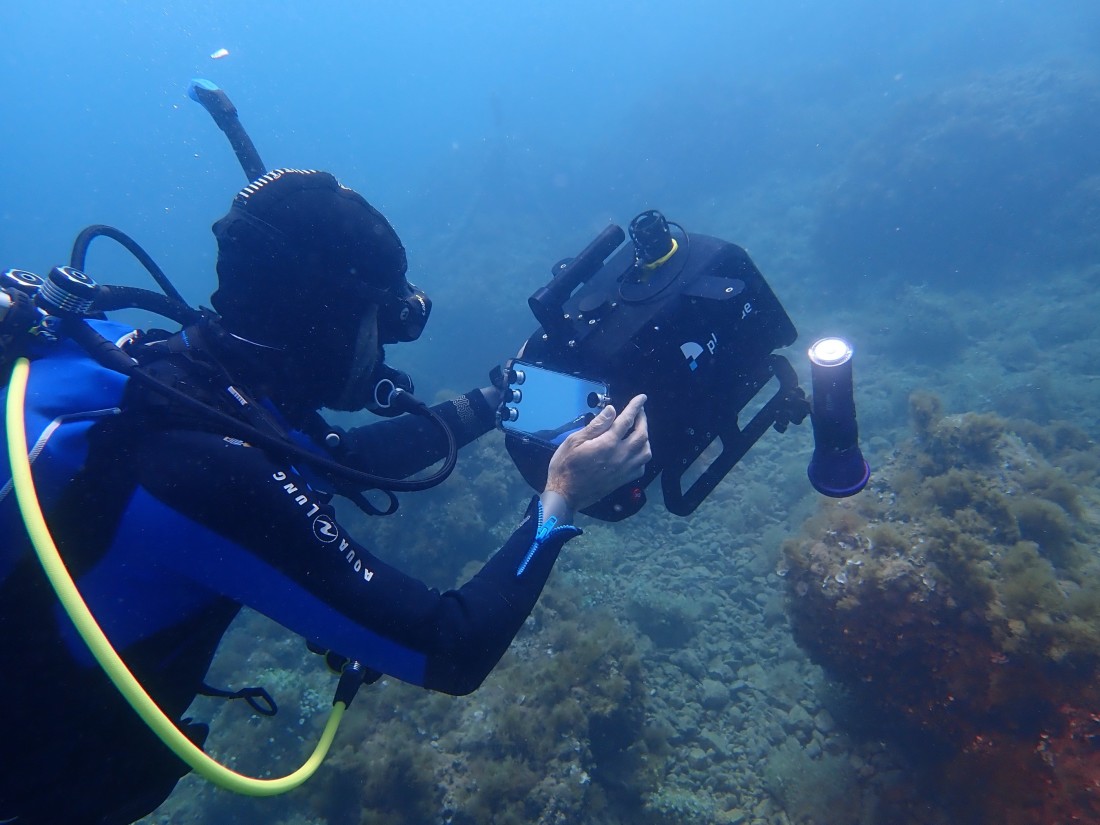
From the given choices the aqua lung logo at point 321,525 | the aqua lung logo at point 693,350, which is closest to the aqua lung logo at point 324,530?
the aqua lung logo at point 321,525

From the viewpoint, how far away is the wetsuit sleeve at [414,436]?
3.49m

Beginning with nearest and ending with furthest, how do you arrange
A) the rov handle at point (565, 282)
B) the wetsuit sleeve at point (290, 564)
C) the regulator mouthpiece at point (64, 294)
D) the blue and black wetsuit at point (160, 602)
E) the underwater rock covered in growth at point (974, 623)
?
the blue and black wetsuit at point (160, 602) < the wetsuit sleeve at point (290, 564) < the regulator mouthpiece at point (64, 294) < the rov handle at point (565, 282) < the underwater rock covered in growth at point (974, 623)

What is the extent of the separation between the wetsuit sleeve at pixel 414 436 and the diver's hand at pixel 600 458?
126 centimetres

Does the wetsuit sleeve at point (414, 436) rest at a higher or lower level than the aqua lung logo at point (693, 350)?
lower

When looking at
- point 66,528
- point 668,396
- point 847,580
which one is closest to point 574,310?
point 668,396

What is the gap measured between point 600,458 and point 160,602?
5.36 ft

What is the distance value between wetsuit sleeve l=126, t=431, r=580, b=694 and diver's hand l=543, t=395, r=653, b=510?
1.93 ft

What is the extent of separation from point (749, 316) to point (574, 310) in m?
0.92

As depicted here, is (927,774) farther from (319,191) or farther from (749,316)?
(319,191)

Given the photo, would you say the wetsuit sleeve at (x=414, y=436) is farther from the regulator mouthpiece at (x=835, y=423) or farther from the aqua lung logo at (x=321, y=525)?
the regulator mouthpiece at (x=835, y=423)

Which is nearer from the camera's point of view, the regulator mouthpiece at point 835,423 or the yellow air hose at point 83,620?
the yellow air hose at point 83,620

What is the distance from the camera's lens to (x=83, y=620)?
132cm

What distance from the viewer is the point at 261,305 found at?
7.61 ft

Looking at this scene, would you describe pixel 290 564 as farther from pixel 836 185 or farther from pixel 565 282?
pixel 836 185
